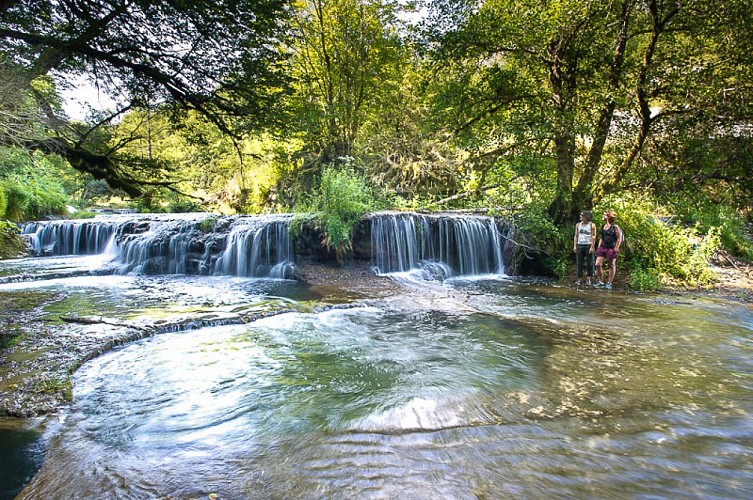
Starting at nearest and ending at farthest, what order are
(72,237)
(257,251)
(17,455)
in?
(17,455) < (257,251) < (72,237)

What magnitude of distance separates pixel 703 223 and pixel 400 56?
13.0 meters

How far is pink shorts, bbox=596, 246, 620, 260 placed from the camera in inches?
378

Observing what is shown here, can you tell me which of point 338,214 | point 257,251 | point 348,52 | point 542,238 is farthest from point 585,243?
point 348,52

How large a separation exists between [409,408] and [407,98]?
16932 millimetres

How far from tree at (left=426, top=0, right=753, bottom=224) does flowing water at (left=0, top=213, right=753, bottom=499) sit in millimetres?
4573

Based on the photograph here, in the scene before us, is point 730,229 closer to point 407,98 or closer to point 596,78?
point 596,78

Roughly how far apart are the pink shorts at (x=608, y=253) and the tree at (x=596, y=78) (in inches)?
66.9

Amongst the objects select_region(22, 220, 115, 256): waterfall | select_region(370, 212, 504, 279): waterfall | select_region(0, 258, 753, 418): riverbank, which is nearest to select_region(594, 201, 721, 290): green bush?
select_region(0, 258, 753, 418): riverbank

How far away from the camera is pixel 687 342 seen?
574cm

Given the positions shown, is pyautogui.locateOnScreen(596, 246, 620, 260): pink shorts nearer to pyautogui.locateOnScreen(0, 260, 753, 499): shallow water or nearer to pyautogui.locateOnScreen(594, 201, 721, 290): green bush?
pyautogui.locateOnScreen(594, 201, 721, 290): green bush

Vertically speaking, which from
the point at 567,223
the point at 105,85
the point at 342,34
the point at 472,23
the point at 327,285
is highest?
the point at 342,34

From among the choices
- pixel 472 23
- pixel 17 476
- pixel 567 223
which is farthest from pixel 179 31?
pixel 567 223

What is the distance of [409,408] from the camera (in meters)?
3.83

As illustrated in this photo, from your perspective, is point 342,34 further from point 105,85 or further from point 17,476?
point 17,476
